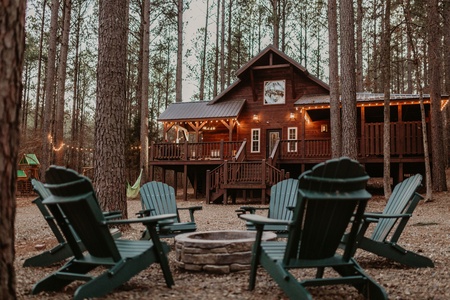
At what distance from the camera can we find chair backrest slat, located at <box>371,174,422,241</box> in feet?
14.1

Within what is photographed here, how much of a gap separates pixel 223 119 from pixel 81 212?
15.6 metres

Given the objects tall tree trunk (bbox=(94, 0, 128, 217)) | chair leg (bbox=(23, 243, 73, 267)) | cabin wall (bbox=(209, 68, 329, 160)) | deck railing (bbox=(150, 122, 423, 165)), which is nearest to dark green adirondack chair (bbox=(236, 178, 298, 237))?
tall tree trunk (bbox=(94, 0, 128, 217))

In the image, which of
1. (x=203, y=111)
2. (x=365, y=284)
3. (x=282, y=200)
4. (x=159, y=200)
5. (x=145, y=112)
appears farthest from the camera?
(x=203, y=111)

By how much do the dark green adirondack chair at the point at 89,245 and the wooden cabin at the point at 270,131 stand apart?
1096cm

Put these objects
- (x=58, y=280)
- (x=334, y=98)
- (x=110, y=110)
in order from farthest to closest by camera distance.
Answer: (x=334, y=98) → (x=110, y=110) → (x=58, y=280)

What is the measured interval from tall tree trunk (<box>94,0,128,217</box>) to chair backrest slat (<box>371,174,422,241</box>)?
4.01 meters

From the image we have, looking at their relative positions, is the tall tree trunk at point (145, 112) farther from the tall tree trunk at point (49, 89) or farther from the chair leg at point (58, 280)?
the chair leg at point (58, 280)

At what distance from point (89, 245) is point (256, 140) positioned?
1681 centimetres

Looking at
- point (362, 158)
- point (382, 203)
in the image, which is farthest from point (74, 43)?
point (382, 203)

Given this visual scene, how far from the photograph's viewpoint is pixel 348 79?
10914mm

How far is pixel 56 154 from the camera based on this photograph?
1614 centimetres

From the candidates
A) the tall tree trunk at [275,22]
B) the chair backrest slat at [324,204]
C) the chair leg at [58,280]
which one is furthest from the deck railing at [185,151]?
the chair backrest slat at [324,204]

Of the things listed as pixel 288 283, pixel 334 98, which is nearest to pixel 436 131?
pixel 334 98

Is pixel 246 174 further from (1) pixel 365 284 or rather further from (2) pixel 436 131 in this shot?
(1) pixel 365 284
